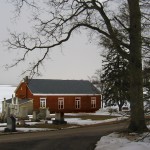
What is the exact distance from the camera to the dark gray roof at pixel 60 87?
2347 inches

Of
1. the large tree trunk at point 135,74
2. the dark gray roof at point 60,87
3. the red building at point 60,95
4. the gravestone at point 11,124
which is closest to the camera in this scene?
the large tree trunk at point 135,74

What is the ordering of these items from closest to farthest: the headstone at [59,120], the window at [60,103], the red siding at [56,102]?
the headstone at [59,120] < the red siding at [56,102] < the window at [60,103]

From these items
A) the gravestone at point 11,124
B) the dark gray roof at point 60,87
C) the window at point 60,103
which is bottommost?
the gravestone at point 11,124

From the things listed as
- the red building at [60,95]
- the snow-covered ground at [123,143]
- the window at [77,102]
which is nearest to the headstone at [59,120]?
the snow-covered ground at [123,143]

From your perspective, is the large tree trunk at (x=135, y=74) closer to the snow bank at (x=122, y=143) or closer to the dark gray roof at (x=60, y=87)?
the snow bank at (x=122, y=143)

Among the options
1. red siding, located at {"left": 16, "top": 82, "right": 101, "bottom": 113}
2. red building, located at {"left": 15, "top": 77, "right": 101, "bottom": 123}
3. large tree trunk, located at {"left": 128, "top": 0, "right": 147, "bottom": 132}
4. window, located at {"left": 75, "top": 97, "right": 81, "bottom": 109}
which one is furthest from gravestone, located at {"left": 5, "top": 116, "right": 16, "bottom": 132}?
window, located at {"left": 75, "top": 97, "right": 81, "bottom": 109}

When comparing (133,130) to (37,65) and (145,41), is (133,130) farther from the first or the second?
(145,41)

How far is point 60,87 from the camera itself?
61.5 metres

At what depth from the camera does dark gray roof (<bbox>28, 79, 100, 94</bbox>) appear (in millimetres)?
59625

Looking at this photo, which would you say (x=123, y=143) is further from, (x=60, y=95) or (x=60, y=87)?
(x=60, y=87)

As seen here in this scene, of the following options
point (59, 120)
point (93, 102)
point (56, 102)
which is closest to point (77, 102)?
point (93, 102)

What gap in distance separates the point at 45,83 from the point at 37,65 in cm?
3988

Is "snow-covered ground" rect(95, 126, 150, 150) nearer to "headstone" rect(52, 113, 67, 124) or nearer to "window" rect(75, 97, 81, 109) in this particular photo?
"headstone" rect(52, 113, 67, 124)

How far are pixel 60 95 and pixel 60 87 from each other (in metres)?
2.55
